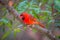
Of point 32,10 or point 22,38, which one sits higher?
point 32,10

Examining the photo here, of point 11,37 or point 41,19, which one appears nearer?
point 41,19

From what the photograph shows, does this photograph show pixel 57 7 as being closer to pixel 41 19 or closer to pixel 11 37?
pixel 41 19

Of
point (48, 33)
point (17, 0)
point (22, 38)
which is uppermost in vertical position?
point (17, 0)

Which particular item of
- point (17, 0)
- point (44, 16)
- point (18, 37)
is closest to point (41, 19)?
point (44, 16)

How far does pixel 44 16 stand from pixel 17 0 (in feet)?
0.46

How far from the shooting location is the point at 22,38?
73.4 inches

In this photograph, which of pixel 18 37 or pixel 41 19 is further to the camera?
pixel 18 37

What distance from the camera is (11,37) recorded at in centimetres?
182

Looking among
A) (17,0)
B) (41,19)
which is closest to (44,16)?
(41,19)

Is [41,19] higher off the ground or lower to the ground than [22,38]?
higher

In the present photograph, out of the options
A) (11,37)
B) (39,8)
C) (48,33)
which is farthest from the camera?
(11,37)

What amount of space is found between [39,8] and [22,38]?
1211 millimetres

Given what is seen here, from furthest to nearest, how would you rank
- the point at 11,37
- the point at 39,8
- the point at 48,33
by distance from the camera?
1. the point at 11,37
2. the point at 39,8
3. the point at 48,33

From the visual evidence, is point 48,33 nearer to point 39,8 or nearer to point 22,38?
point 39,8
